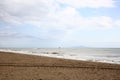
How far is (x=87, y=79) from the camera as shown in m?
10.6

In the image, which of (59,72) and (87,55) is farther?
(87,55)

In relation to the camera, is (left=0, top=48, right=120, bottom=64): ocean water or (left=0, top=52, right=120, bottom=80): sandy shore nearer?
(left=0, top=52, right=120, bottom=80): sandy shore

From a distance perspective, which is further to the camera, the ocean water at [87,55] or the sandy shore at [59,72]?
the ocean water at [87,55]

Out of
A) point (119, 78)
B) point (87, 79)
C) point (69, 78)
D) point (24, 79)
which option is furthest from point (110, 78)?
point (24, 79)

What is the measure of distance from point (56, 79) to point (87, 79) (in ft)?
6.09

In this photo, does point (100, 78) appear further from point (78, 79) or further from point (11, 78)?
point (11, 78)

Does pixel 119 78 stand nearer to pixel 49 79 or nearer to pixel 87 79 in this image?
pixel 87 79

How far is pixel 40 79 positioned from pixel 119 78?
4773mm

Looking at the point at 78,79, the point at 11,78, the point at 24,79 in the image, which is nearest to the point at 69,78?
the point at 78,79

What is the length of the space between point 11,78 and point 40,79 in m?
1.74

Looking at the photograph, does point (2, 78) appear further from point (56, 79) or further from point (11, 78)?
point (56, 79)

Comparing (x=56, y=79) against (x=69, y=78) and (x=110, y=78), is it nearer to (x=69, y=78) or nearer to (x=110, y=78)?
(x=69, y=78)

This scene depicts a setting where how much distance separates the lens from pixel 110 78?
10.8 metres

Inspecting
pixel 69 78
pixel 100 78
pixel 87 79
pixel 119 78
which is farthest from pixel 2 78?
pixel 119 78
